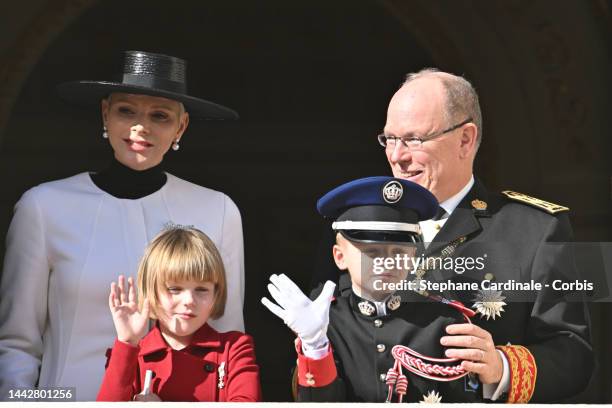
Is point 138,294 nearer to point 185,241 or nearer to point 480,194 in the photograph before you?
point 185,241

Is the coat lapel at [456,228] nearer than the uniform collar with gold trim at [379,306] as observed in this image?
No

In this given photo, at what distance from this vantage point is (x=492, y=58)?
8445 mm

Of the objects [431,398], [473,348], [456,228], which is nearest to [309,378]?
[431,398]

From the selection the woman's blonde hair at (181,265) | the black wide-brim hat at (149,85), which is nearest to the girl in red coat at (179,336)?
the woman's blonde hair at (181,265)

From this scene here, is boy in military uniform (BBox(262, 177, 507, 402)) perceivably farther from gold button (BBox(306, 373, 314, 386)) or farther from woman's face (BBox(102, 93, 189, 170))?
woman's face (BBox(102, 93, 189, 170))

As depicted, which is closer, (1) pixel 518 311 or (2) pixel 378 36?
(1) pixel 518 311

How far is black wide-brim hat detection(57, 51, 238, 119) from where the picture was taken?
6.21 m

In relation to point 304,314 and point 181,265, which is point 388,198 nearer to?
point 304,314

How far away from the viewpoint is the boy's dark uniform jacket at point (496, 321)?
19.5 feet

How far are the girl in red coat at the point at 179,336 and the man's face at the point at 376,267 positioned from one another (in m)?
0.48

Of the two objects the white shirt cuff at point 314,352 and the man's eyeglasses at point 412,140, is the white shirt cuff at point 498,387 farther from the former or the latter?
the man's eyeglasses at point 412,140

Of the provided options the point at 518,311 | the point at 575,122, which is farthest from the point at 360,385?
the point at 575,122

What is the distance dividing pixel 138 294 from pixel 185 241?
0.26 m

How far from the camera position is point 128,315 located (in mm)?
5965
